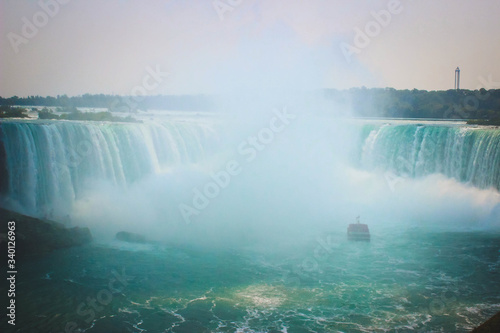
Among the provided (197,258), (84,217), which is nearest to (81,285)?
(197,258)

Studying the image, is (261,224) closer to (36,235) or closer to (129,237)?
(129,237)

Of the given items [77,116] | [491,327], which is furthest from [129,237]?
[77,116]

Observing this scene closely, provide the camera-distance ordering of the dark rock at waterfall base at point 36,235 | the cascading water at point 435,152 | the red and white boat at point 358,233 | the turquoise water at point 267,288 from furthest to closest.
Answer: the cascading water at point 435,152, the red and white boat at point 358,233, the dark rock at waterfall base at point 36,235, the turquoise water at point 267,288

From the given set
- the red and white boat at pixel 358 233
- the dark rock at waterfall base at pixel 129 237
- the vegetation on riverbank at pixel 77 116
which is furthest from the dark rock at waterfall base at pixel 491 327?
the vegetation on riverbank at pixel 77 116

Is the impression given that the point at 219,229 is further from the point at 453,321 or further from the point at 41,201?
the point at 453,321

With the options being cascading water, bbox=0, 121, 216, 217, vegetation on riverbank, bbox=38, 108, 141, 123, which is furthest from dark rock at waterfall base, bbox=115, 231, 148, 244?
vegetation on riverbank, bbox=38, 108, 141, 123

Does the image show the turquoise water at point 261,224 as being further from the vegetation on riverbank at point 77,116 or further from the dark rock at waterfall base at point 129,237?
the vegetation on riverbank at point 77,116
